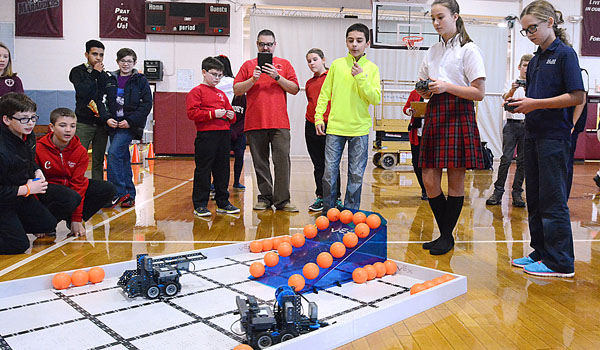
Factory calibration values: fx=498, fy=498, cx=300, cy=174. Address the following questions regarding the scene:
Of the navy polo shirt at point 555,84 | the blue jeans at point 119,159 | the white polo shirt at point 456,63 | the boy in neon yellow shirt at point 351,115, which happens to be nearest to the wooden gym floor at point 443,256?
the blue jeans at point 119,159

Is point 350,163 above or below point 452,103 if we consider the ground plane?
below

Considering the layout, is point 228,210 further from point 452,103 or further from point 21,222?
point 452,103

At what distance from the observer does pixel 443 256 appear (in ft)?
9.80

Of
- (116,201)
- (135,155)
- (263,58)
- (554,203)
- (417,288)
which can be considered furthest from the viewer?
(135,155)

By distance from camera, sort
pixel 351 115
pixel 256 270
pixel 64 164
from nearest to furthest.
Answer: pixel 256 270, pixel 64 164, pixel 351 115

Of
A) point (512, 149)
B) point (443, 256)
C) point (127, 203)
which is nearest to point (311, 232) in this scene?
→ point (443, 256)

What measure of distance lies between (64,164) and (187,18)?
791 centimetres

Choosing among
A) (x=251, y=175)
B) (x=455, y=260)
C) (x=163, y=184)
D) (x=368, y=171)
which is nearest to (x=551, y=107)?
(x=455, y=260)

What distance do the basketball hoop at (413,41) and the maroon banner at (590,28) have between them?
4292mm

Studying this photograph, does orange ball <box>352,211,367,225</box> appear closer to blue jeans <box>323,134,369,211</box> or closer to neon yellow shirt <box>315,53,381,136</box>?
blue jeans <box>323,134,369,211</box>

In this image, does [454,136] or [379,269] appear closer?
[379,269]

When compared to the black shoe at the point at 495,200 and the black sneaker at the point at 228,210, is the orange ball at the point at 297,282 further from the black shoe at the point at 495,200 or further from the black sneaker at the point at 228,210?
the black shoe at the point at 495,200

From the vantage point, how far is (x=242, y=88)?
4258 millimetres

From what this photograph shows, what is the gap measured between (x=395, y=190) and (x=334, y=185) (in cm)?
265
